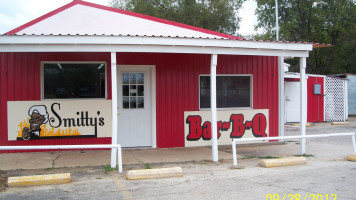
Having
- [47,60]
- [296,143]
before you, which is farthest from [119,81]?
[296,143]

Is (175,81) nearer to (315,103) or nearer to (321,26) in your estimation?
(315,103)

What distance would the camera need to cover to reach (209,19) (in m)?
31.7

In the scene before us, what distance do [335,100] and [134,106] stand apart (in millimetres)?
13015

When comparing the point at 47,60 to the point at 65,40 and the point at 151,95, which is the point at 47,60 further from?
the point at 151,95

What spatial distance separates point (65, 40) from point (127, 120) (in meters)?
3.06

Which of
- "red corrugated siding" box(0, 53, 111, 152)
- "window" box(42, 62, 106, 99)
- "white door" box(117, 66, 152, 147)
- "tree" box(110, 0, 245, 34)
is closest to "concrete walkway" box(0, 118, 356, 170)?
"white door" box(117, 66, 152, 147)

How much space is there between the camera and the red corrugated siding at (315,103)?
1809 centimetres

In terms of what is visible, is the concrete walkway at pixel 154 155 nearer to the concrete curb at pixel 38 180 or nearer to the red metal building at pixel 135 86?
the red metal building at pixel 135 86

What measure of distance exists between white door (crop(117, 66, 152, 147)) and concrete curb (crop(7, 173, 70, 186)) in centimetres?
335

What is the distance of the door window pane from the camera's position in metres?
9.79

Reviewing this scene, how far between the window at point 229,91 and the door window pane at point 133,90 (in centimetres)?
174

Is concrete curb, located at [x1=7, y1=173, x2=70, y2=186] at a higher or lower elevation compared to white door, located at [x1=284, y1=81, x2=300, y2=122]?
lower

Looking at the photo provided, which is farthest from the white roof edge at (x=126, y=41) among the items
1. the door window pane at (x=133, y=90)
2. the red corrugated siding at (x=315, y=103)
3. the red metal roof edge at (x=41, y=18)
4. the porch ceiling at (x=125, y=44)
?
the red corrugated siding at (x=315, y=103)

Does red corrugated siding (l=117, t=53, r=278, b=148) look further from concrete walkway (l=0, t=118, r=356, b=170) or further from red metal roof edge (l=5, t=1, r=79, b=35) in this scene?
red metal roof edge (l=5, t=1, r=79, b=35)
